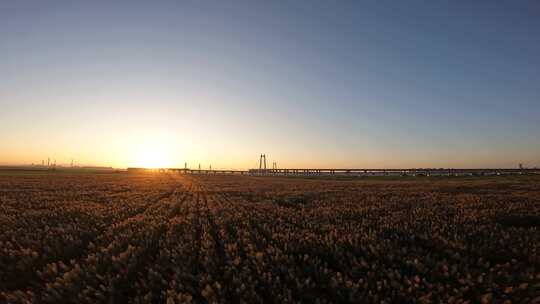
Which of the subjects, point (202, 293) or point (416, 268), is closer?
point (202, 293)

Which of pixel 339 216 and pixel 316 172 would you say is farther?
pixel 316 172

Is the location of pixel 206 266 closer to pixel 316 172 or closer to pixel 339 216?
pixel 339 216

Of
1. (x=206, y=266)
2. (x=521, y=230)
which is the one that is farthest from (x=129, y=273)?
(x=521, y=230)

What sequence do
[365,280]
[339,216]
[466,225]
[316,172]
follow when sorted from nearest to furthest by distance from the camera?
[365,280], [466,225], [339,216], [316,172]

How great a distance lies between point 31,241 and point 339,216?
815 centimetres

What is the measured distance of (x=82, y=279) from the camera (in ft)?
13.5

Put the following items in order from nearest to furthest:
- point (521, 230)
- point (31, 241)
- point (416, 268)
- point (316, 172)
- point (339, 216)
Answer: point (416, 268) < point (31, 241) < point (521, 230) < point (339, 216) < point (316, 172)

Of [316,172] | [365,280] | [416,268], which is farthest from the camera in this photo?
[316,172]

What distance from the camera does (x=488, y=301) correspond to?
3.38 metres

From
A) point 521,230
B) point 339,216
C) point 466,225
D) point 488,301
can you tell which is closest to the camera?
point 488,301

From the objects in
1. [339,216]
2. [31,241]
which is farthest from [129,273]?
[339,216]

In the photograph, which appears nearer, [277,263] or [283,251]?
[277,263]

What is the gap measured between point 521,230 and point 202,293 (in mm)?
7550

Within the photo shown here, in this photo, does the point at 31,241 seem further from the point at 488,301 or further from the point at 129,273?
the point at 488,301
